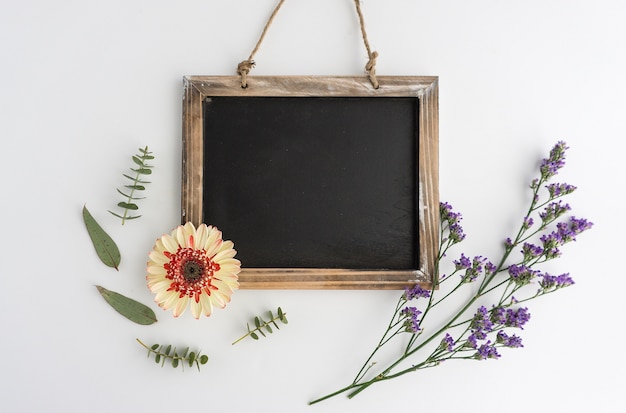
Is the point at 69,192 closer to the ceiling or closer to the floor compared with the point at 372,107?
closer to the floor

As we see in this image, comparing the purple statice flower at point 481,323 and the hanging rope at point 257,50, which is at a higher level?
the hanging rope at point 257,50

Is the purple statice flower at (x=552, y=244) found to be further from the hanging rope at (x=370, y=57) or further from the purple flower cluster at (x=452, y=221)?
the hanging rope at (x=370, y=57)

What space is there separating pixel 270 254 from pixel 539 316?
2.02 feet

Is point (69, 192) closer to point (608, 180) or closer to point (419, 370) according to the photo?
point (419, 370)

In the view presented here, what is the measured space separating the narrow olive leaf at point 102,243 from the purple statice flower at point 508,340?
0.84 metres

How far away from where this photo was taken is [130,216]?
1.07 metres

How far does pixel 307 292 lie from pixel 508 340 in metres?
0.44

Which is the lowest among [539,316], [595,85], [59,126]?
[539,316]

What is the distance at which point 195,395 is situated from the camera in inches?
41.8

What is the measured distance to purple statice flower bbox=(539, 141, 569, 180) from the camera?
3.36 ft

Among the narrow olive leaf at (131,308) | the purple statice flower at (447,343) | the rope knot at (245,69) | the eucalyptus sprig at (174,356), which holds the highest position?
the rope knot at (245,69)

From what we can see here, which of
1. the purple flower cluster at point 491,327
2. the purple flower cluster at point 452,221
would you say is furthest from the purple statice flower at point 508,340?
the purple flower cluster at point 452,221

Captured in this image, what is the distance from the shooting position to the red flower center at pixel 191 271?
3.22 feet

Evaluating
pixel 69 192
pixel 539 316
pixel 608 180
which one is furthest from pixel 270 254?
pixel 608 180
